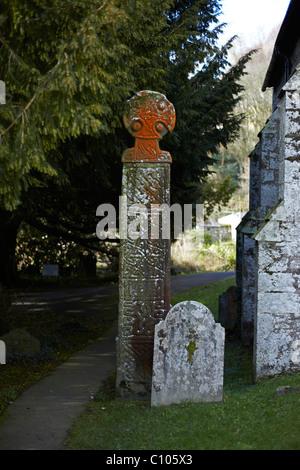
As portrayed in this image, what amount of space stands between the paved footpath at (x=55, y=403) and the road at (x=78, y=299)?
5.00 m

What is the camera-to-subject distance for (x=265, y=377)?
6391 millimetres

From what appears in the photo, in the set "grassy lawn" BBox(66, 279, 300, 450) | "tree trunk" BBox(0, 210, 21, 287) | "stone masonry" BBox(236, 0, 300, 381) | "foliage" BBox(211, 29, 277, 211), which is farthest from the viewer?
"foliage" BBox(211, 29, 277, 211)

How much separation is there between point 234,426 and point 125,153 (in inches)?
121

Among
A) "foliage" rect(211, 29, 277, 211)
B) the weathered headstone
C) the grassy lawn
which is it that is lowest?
the grassy lawn

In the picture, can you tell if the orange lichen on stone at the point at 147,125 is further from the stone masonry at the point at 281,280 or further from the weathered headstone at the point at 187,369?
the weathered headstone at the point at 187,369

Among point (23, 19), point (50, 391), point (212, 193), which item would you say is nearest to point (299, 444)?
point (50, 391)

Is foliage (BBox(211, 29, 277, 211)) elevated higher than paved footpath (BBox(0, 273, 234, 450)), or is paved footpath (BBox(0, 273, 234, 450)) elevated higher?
foliage (BBox(211, 29, 277, 211))

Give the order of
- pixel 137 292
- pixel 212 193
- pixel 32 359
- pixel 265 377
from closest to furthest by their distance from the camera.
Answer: pixel 137 292 → pixel 265 377 → pixel 32 359 → pixel 212 193

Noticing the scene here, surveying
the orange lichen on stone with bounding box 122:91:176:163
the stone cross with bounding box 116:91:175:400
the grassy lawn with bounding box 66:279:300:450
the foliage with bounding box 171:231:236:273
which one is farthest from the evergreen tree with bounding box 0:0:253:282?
the foliage with bounding box 171:231:236:273

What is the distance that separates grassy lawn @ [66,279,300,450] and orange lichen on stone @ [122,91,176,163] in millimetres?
2663

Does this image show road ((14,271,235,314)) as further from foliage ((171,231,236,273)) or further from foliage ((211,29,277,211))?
foliage ((211,29,277,211))

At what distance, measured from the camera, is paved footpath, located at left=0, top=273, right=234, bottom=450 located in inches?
182

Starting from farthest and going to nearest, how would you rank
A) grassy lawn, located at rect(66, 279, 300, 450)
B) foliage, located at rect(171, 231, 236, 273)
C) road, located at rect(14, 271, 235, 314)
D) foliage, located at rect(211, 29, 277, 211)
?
foliage, located at rect(211, 29, 277, 211)
foliage, located at rect(171, 231, 236, 273)
road, located at rect(14, 271, 235, 314)
grassy lawn, located at rect(66, 279, 300, 450)

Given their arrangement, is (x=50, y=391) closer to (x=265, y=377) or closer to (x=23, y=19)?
(x=265, y=377)
